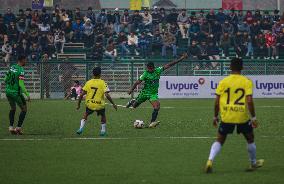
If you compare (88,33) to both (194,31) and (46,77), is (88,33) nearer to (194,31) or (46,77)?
(46,77)

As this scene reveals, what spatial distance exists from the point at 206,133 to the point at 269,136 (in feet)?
5.70

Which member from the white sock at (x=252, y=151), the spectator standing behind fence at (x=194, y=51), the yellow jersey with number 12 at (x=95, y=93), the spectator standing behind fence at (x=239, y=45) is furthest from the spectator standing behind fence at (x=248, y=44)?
the white sock at (x=252, y=151)

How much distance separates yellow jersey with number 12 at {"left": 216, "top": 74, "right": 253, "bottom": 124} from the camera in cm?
1208

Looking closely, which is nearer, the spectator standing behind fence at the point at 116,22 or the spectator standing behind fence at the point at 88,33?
the spectator standing behind fence at the point at 88,33

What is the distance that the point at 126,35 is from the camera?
41469 millimetres

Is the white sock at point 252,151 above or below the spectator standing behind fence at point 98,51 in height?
below

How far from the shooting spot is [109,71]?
37969 mm

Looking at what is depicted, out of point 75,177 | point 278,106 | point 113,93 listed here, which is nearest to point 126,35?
point 113,93

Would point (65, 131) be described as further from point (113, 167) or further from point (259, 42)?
point (259, 42)

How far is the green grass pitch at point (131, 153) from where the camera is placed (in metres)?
11.6

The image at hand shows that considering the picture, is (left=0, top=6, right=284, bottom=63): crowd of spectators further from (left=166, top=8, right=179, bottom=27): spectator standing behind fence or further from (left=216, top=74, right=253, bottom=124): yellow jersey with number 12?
(left=216, top=74, right=253, bottom=124): yellow jersey with number 12

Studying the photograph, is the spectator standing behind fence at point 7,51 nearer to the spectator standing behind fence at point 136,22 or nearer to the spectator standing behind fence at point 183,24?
the spectator standing behind fence at point 136,22

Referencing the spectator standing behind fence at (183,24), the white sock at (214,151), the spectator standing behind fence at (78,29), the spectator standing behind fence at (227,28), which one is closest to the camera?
the white sock at (214,151)

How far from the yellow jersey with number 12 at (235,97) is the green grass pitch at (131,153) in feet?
2.85
